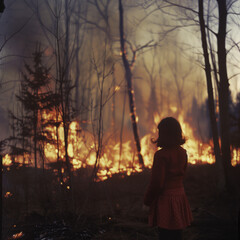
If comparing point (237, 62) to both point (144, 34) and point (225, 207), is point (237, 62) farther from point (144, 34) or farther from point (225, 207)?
point (144, 34)

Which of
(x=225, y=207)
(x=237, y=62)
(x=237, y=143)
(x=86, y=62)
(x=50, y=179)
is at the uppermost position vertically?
(x=86, y=62)

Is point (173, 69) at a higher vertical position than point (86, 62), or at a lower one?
higher

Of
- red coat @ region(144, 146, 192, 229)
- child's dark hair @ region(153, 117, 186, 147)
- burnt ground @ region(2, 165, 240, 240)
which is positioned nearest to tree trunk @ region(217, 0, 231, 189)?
burnt ground @ region(2, 165, 240, 240)

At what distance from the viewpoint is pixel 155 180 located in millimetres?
2895

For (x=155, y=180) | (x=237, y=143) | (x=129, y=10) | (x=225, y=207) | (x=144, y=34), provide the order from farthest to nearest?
(x=144, y=34) → (x=129, y=10) → (x=237, y=143) → (x=225, y=207) → (x=155, y=180)

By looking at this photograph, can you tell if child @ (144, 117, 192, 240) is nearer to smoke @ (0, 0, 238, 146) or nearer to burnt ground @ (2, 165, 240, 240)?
burnt ground @ (2, 165, 240, 240)

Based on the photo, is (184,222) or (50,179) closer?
(184,222)

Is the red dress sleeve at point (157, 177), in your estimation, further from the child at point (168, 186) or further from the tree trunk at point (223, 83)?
the tree trunk at point (223, 83)

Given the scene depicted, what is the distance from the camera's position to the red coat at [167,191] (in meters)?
2.92

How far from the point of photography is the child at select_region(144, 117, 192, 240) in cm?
294

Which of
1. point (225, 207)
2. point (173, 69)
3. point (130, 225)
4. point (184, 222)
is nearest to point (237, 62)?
point (225, 207)

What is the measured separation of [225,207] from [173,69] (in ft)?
72.8

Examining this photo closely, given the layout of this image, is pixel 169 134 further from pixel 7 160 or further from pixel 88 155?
pixel 7 160

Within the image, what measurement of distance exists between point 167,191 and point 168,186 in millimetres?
58
